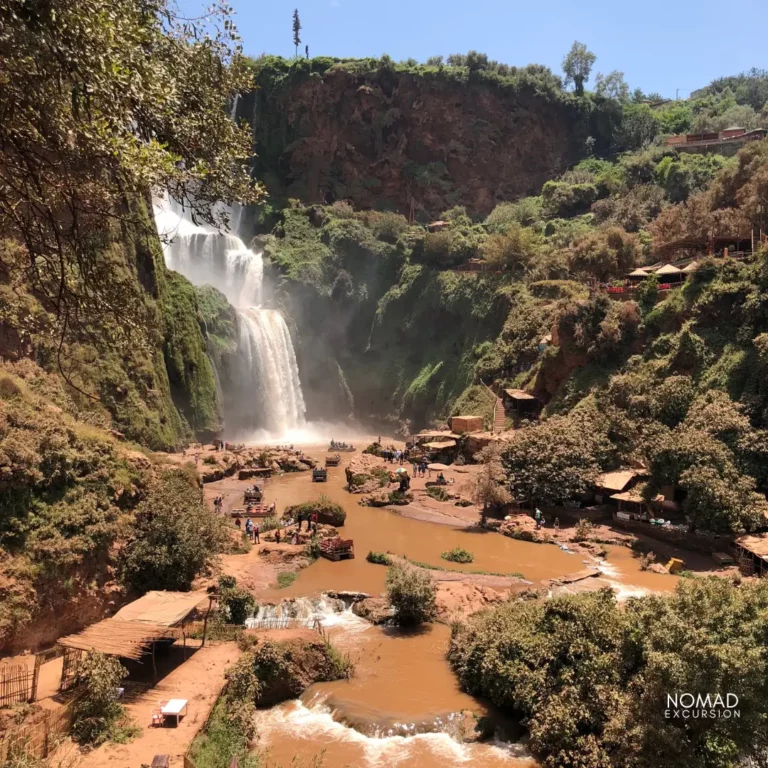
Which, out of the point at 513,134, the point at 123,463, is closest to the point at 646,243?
the point at 513,134

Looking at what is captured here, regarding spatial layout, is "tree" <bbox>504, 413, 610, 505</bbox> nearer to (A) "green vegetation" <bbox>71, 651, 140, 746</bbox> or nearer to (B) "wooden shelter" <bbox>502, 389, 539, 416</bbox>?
(B) "wooden shelter" <bbox>502, 389, 539, 416</bbox>

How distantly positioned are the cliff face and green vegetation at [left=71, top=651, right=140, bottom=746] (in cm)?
6833

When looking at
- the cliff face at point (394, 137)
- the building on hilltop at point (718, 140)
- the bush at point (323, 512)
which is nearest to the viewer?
the bush at point (323, 512)

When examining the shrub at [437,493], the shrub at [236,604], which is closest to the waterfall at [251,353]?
the shrub at [437,493]

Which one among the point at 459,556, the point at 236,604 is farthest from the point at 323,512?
the point at 236,604

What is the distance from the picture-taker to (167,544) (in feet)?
56.5

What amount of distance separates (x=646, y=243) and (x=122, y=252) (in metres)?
38.6

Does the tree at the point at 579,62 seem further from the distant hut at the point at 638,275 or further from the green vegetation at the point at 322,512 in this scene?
the green vegetation at the point at 322,512

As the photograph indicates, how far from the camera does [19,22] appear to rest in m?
5.53

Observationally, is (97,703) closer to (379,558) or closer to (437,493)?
(379,558)

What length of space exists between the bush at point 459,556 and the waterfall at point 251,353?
3126 cm

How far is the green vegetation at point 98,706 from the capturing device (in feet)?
36.9

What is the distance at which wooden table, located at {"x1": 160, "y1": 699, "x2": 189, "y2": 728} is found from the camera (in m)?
11.8

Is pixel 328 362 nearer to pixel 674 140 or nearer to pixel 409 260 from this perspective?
pixel 409 260
